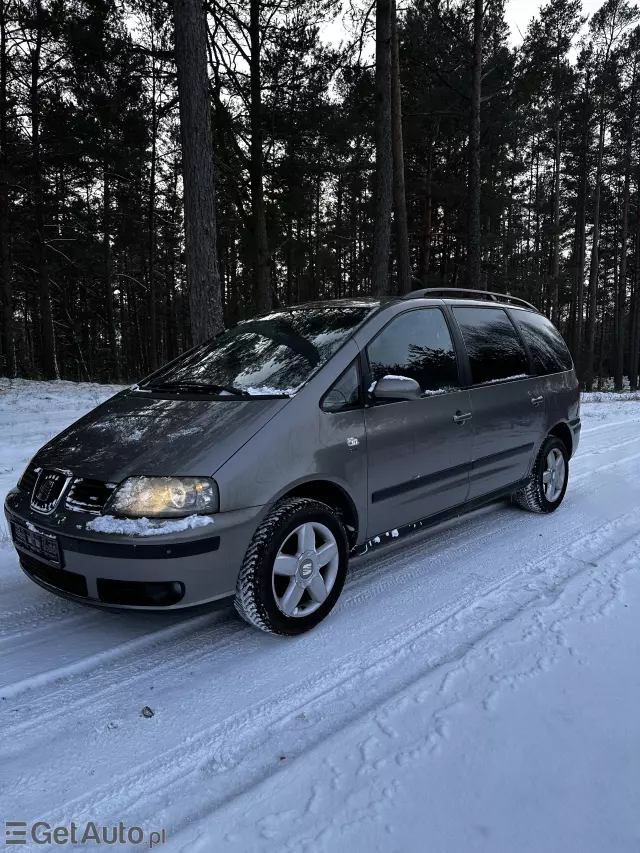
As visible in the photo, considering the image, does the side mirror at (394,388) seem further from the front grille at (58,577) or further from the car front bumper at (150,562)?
the front grille at (58,577)

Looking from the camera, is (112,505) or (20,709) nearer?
(20,709)

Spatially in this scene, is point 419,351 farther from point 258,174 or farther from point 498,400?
point 258,174

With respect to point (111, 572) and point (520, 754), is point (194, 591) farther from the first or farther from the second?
point (520, 754)

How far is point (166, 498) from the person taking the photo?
8.21 feet

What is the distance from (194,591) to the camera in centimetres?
249

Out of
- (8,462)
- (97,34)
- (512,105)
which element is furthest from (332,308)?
(512,105)

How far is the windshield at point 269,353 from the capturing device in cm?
314

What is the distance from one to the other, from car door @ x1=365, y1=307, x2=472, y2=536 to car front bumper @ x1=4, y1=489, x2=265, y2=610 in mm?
905

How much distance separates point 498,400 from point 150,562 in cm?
278

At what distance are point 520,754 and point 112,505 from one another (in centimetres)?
191

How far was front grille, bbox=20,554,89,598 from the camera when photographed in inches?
101

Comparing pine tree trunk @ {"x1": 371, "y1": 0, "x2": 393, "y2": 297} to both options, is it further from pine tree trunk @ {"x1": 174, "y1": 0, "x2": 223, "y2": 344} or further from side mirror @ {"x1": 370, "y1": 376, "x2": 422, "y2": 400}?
side mirror @ {"x1": 370, "y1": 376, "x2": 422, "y2": 400}

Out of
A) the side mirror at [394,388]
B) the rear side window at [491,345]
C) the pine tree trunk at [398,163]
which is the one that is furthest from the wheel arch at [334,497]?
the pine tree trunk at [398,163]

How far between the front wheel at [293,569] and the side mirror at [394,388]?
28.0 inches
